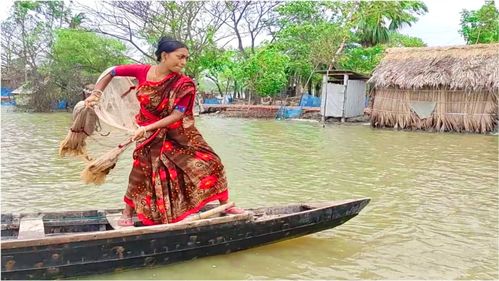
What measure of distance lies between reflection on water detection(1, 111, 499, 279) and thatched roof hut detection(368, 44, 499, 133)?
4455 mm

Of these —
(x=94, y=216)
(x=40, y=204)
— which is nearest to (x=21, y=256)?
(x=94, y=216)

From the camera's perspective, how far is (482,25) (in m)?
24.8

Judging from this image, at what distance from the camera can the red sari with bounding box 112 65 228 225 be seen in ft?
12.9

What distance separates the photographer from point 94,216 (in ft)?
13.7

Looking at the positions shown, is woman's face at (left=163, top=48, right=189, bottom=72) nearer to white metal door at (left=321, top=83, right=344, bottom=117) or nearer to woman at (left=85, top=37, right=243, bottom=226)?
woman at (left=85, top=37, right=243, bottom=226)

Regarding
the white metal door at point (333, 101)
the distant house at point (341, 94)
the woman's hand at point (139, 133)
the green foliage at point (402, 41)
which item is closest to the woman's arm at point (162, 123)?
the woman's hand at point (139, 133)

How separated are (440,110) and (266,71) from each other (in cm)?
969

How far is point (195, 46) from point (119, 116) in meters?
24.1

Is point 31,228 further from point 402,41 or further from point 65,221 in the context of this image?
point 402,41

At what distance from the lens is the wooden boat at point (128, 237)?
3236mm

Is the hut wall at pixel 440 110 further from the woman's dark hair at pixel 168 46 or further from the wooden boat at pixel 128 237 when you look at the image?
the woman's dark hair at pixel 168 46

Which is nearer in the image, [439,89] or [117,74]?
[117,74]

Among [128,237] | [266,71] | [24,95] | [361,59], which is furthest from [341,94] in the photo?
[128,237]

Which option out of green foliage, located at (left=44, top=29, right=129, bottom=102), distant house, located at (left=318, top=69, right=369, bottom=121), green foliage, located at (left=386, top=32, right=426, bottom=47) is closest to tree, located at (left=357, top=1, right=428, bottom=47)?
green foliage, located at (left=386, top=32, right=426, bottom=47)
